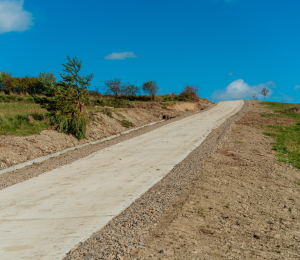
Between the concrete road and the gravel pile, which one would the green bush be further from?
the gravel pile

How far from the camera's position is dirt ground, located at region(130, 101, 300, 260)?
3826 millimetres

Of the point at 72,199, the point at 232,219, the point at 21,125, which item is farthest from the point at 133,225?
the point at 21,125

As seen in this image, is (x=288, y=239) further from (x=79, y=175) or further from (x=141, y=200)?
(x=79, y=175)

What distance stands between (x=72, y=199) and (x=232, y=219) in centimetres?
362

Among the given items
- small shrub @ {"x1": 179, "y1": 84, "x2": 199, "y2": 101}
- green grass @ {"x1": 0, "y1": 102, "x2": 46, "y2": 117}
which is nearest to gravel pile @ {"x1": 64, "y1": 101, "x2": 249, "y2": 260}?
green grass @ {"x1": 0, "y1": 102, "x2": 46, "y2": 117}

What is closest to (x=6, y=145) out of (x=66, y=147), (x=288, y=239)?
(x=66, y=147)

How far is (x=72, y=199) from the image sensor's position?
6.19m

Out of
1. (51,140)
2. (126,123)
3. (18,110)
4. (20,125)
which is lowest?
(51,140)

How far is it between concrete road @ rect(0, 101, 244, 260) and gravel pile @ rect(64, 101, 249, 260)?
0.21 meters

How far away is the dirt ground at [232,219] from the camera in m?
3.83

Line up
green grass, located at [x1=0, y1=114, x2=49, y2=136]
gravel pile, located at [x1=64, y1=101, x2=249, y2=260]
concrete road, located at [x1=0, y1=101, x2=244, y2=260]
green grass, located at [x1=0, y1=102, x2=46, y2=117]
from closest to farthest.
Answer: gravel pile, located at [x1=64, y1=101, x2=249, y2=260], concrete road, located at [x1=0, y1=101, x2=244, y2=260], green grass, located at [x1=0, y1=114, x2=49, y2=136], green grass, located at [x1=0, y1=102, x2=46, y2=117]

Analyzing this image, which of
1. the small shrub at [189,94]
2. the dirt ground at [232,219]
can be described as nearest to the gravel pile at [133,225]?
the dirt ground at [232,219]

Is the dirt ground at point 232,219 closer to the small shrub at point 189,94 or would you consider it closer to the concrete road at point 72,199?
the concrete road at point 72,199

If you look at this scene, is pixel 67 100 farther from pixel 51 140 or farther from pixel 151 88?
pixel 151 88
